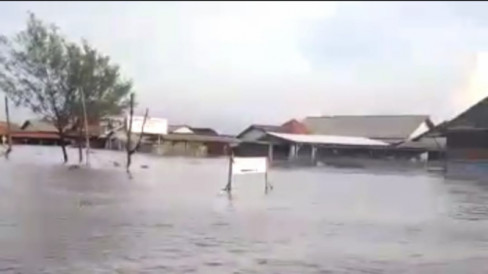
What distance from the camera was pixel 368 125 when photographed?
1692cm

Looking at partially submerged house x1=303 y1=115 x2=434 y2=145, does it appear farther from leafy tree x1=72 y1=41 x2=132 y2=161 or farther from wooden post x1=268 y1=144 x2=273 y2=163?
leafy tree x1=72 y1=41 x2=132 y2=161

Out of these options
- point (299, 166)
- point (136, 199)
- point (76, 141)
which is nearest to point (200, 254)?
point (136, 199)

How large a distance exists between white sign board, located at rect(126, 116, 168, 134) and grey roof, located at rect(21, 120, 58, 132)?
215 centimetres

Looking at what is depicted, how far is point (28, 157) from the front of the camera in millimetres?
16062

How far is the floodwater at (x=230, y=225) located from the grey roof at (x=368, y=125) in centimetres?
118

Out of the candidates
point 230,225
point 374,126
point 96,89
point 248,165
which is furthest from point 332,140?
point 230,225

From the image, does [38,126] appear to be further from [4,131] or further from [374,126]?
[374,126]

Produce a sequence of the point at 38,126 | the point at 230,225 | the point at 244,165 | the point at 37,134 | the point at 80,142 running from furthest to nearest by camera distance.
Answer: the point at 80,142 < the point at 37,134 < the point at 38,126 < the point at 244,165 < the point at 230,225

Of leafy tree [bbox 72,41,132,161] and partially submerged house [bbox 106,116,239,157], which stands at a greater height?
leafy tree [bbox 72,41,132,161]

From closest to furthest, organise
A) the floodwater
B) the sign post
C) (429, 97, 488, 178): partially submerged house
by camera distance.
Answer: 1. the floodwater
2. the sign post
3. (429, 97, 488, 178): partially submerged house

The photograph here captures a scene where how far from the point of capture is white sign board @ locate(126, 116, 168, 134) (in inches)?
672

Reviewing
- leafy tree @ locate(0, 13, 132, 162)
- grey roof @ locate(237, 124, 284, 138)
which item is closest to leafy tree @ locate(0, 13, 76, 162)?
leafy tree @ locate(0, 13, 132, 162)

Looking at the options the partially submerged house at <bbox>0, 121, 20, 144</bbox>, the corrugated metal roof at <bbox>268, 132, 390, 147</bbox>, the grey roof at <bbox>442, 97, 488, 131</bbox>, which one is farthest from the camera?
the corrugated metal roof at <bbox>268, 132, 390, 147</bbox>

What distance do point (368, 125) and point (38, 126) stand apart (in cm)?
699
